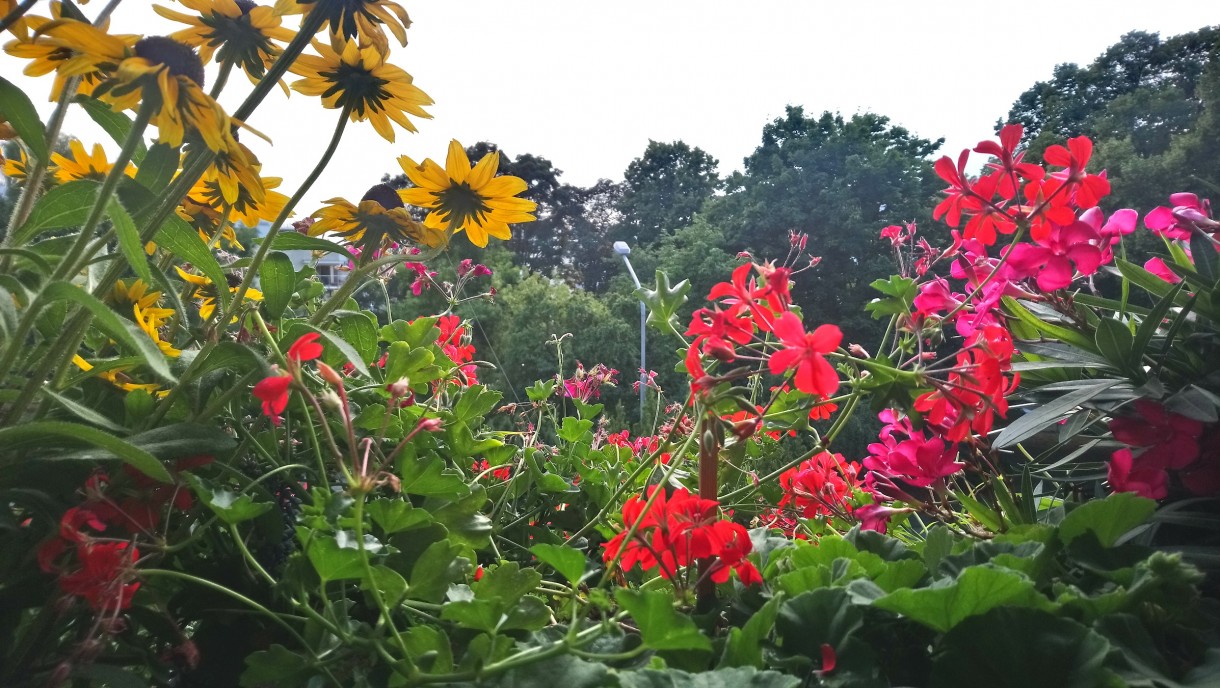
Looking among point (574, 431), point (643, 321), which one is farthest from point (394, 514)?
point (643, 321)

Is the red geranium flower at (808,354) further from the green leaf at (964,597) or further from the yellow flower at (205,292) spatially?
the yellow flower at (205,292)

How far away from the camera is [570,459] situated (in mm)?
617

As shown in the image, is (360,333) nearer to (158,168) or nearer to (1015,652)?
(158,168)

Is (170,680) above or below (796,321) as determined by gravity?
below

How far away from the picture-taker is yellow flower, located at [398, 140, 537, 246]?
0.44 meters

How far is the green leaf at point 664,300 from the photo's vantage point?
1.36ft

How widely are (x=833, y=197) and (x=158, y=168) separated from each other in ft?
30.9

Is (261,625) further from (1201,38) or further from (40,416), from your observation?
(1201,38)

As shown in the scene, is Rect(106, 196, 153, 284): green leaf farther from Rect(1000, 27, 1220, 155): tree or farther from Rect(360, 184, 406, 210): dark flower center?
Rect(1000, 27, 1220, 155): tree

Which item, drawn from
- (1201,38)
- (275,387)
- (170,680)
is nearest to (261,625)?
(170,680)

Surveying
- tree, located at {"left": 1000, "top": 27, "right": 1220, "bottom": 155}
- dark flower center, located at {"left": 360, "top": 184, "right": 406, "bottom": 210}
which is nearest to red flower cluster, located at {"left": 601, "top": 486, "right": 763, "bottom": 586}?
dark flower center, located at {"left": 360, "top": 184, "right": 406, "bottom": 210}

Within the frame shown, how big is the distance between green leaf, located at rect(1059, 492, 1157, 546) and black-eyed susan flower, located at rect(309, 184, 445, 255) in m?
0.37

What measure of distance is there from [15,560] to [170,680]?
0.32ft

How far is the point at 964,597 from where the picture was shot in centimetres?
24
